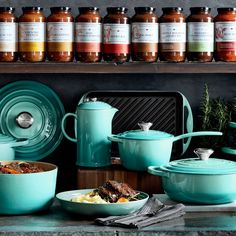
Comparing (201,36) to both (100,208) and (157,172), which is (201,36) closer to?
(157,172)

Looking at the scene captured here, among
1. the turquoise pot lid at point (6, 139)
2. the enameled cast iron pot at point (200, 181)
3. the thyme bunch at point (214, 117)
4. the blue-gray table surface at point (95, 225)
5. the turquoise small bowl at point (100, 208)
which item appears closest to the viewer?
the blue-gray table surface at point (95, 225)

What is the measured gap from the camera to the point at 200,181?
261 centimetres

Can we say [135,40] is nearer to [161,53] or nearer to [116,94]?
[161,53]

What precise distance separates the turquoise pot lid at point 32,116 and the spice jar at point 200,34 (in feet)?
2.13

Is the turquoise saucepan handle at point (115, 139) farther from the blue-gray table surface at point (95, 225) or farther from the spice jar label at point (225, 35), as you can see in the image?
the spice jar label at point (225, 35)

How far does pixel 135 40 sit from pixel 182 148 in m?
0.56

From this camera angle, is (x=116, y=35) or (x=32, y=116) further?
(x=32, y=116)

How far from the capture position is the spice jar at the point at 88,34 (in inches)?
114

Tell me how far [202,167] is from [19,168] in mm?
619

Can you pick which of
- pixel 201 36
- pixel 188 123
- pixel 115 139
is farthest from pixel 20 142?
pixel 201 36

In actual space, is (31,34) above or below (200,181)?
above

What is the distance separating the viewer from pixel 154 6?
10.5 ft

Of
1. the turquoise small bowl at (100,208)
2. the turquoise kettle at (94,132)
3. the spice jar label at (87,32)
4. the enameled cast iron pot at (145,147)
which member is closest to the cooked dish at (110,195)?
the turquoise small bowl at (100,208)

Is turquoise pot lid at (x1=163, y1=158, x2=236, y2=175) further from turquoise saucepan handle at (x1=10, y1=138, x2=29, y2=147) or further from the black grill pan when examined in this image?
turquoise saucepan handle at (x1=10, y1=138, x2=29, y2=147)
